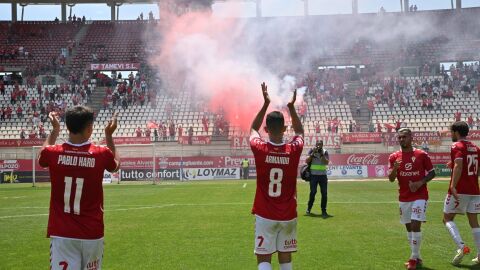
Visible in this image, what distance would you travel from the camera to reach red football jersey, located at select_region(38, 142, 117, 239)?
16.7 ft

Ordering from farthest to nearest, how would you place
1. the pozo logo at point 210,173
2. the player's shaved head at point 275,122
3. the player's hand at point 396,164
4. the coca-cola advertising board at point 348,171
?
the pozo logo at point 210,173 < the coca-cola advertising board at point 348,171 < the player's hand at point 396,164 < the player's shaved head at point 275,122

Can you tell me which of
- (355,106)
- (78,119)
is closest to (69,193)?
(78,119)

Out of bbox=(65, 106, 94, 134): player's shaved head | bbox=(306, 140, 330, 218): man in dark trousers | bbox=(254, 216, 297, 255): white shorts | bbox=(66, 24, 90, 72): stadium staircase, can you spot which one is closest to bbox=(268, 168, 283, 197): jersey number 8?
bbox=(254, 216, 297, 255): white shorts

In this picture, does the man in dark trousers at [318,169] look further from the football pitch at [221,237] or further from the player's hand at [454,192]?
the player's hand at [454,192]

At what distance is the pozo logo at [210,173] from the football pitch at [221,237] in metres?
18.7

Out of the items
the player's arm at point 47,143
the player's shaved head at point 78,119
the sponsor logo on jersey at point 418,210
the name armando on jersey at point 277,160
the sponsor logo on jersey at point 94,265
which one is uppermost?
the player's shaved head at point 78,119

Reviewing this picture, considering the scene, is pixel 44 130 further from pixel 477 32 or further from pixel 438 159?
pixel 477 32

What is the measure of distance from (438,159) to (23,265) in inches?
1349

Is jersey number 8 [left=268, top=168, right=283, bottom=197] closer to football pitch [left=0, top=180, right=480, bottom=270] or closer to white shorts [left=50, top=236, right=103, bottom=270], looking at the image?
white shorts [left=50, top=236, right=103, bottom=270]

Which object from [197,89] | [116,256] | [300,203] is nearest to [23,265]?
[116,256]

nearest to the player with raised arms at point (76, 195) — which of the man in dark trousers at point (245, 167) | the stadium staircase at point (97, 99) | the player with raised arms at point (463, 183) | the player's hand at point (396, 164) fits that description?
the player's hand at point (396, 164)

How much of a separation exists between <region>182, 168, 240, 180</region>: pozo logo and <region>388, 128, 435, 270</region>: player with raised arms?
29644mm

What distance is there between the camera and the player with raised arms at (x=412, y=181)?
28.2 ft

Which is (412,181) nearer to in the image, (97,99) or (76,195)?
(76,195)
